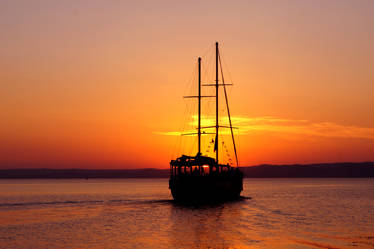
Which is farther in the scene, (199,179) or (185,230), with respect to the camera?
(199,179)

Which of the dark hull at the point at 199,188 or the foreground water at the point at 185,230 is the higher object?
the dark hull at the point at 199,188

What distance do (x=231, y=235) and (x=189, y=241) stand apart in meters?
5.36

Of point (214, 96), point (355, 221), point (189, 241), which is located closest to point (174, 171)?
point (214, 96)

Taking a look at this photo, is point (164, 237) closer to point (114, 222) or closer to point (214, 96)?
point (114, 222)

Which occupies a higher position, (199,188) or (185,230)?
(199,188)

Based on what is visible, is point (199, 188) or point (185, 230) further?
point (199, 188)

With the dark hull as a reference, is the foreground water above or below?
below

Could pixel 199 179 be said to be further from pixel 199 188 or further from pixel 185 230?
pixel 185 230

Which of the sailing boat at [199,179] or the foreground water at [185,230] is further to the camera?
the sailing boat at [199,179]

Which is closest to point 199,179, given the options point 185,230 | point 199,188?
point 199,188

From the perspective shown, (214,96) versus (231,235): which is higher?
(214,96)

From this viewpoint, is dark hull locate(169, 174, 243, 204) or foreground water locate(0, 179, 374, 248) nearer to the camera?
foreground water locate(0, 179, 374, 248)

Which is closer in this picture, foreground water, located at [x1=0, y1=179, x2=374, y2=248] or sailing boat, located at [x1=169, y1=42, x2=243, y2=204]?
foreground water, located at [x1=0, y1=179, x2=374, y2=248]

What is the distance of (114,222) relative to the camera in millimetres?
53625
